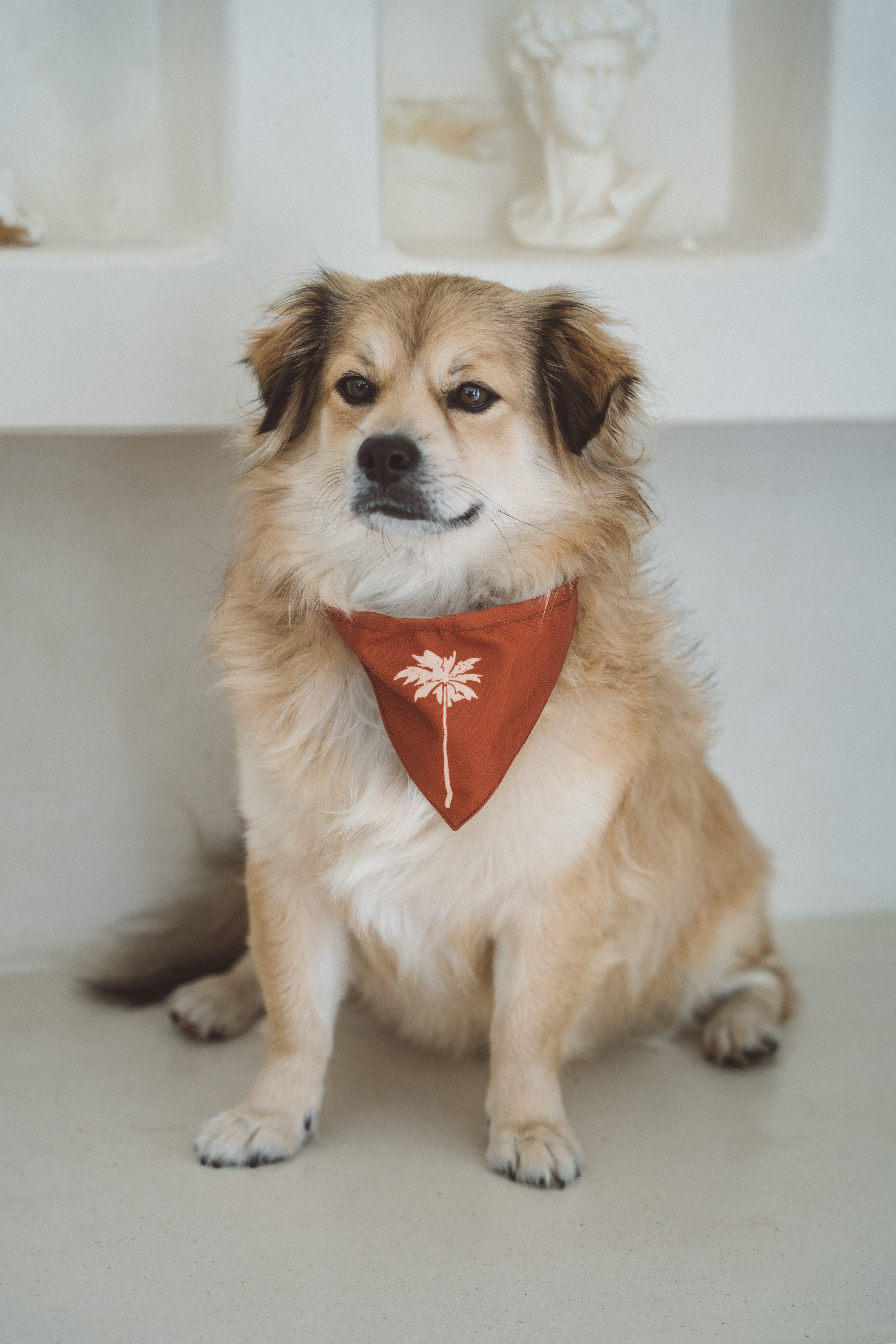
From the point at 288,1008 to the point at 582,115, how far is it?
1776 mm

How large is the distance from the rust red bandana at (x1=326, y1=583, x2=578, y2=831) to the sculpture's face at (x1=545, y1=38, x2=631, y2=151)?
1174mm

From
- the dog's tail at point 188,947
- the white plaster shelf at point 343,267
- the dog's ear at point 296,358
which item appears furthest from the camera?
the dog's tail at point 188,947

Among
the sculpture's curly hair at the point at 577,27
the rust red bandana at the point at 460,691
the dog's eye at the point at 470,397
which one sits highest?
the sculpture's curly hair at the point at 577,27

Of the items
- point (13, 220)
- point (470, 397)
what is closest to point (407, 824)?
point (470, 397)

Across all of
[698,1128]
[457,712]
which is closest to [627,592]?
[457,712]

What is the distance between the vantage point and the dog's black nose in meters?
1.45

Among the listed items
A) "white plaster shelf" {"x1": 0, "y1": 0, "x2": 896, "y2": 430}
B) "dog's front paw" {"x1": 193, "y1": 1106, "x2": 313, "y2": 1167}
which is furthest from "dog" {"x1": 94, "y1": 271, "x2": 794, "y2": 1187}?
"white plaster shelf" {"x1": 0, "y1": 0, "x2": 896, "y2": 430}

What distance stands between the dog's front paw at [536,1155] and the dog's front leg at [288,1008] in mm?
292

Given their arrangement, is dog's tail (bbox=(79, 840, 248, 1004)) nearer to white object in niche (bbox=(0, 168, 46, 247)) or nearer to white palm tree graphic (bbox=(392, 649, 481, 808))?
white palm tree graphic (bbox=(392, 649, 481, 808))

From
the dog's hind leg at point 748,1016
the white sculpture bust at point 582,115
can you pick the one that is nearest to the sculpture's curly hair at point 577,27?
the white sculpture bust at point 582,115

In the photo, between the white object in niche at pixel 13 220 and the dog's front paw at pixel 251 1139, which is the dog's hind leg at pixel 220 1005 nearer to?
the dog's front paw at pixel 251 1139

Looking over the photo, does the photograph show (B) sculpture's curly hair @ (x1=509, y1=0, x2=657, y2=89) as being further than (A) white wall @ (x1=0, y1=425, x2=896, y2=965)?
No

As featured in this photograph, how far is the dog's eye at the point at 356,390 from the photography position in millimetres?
1610

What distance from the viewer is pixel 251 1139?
1.61 m
